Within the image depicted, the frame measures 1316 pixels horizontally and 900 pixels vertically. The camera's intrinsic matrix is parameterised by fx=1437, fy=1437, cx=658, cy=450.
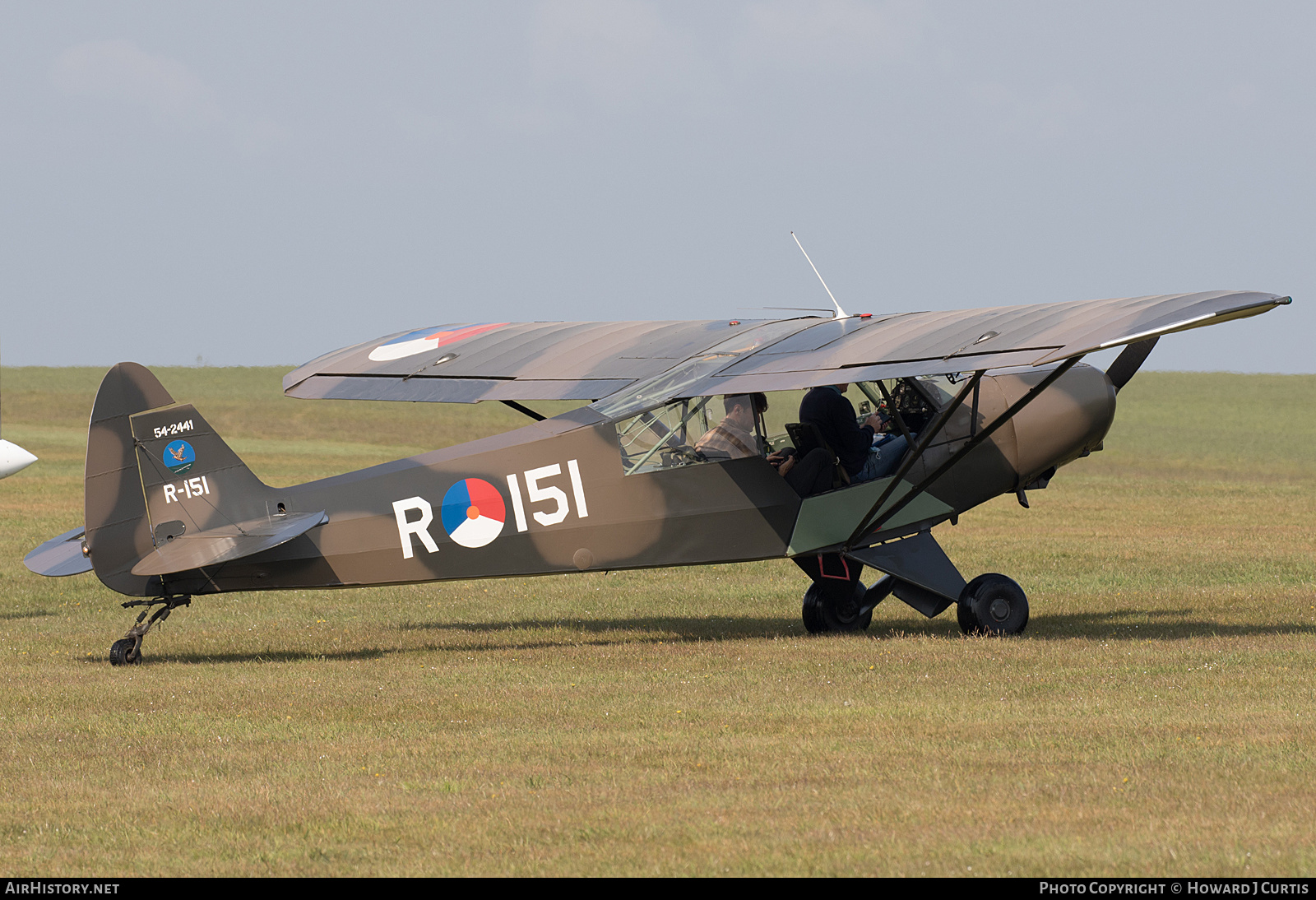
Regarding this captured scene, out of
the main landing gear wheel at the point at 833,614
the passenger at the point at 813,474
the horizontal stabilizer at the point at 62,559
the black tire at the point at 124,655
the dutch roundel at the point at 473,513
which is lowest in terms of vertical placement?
the main landing gear wheel at the point at 833,614

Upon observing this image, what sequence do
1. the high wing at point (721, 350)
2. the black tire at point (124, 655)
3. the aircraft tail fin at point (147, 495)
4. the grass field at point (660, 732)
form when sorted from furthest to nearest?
the black tire at point (124, 655)
the aircraft tail fin at point (147, 495)
the high wing at point (721, 350)
the grass field at point (660, 732)

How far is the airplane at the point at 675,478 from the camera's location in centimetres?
977

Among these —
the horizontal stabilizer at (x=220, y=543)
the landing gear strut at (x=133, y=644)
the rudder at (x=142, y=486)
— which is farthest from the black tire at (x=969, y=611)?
the landing gear strut at (x=133, y=644)

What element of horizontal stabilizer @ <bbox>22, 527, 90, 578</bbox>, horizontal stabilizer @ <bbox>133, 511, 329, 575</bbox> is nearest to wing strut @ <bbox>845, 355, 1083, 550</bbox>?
horizontal stabilizer @ <bbox>133, 511, 329, 575</bbox>

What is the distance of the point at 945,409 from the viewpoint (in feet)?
35.3

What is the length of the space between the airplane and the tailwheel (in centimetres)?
2

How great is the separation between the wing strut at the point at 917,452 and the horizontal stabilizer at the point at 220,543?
159 inches

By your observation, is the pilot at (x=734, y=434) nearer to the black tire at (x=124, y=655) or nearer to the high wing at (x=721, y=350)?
the high wing at (x=721, y=350)

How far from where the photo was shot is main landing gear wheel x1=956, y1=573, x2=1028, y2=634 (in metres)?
11.1

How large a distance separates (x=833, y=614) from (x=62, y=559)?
6.05 m

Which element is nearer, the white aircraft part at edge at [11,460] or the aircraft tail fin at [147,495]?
the aircraft tail fin at [147,495]

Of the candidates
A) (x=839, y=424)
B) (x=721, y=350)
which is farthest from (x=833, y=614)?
(x=721, y=350)

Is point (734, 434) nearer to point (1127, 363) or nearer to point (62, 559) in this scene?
point (1127, 363)

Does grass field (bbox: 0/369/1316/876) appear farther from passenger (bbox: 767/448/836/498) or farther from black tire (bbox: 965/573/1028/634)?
passenger (bbox: 767/448/836/498)
